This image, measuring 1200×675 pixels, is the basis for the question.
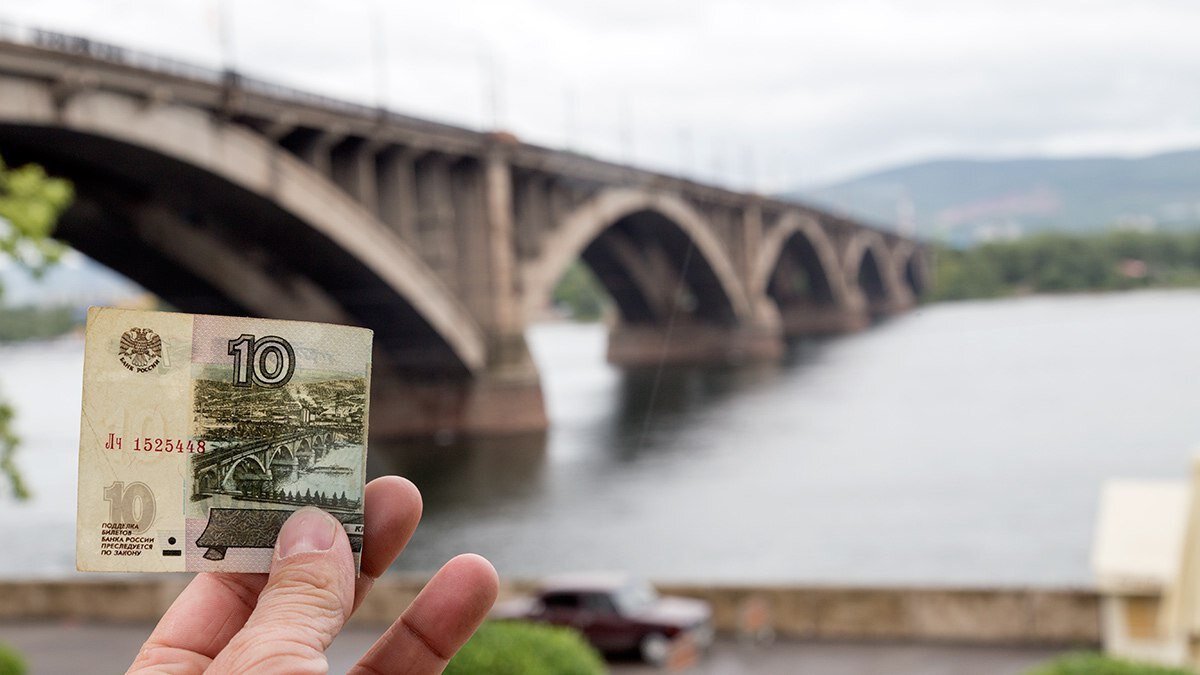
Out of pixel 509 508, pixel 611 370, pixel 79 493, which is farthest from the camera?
pixel 611 370

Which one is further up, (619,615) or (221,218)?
(221,218)

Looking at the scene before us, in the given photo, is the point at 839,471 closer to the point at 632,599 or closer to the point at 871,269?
→ the point at 632,599

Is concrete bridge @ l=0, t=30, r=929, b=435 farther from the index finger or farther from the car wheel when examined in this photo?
the index finger

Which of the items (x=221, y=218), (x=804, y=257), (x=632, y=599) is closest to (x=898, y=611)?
(x=632, y=599)

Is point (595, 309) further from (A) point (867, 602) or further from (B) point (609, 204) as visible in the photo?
(A) point (867, 602)

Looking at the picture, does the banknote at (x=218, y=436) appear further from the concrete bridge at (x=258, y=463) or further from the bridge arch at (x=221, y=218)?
the bridge arch at (x=221, y=218)

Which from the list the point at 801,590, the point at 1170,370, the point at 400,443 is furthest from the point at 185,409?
the point at 1170,370

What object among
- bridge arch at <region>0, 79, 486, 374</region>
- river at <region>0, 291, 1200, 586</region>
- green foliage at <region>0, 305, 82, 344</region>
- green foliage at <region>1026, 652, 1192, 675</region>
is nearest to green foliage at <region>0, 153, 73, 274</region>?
river at <region>0, 291, 1200, 586</region>
